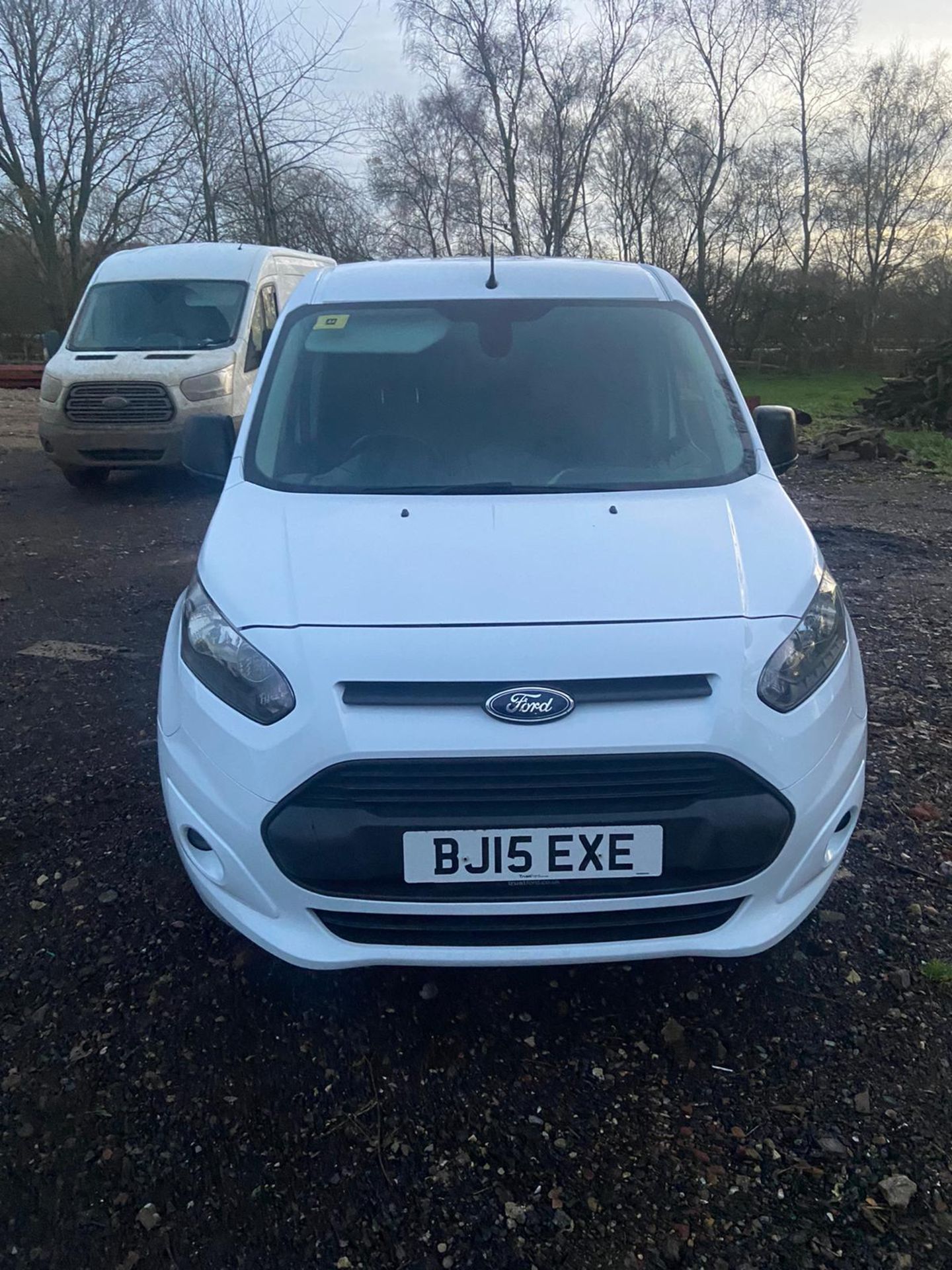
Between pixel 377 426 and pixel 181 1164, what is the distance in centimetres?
223

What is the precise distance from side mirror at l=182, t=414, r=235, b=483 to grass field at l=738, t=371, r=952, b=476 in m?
9.64

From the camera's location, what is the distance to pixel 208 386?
31.5ft

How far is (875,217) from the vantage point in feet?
134

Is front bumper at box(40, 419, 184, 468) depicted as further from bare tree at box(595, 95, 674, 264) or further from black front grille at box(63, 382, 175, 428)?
bare tree at box(595, 95, 674, 264)

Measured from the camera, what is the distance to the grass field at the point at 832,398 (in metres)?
12.6

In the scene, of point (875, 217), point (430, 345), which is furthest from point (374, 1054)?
point (875, 217)

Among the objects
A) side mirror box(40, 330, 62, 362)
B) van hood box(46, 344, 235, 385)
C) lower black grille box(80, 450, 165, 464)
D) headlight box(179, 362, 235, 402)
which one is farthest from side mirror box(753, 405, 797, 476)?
side mirror box(40, 330, 62, 362)

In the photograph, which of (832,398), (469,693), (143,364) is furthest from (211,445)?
(832,398)

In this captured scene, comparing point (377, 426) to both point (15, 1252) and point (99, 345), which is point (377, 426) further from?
point (99, 345)

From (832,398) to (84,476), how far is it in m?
18.7

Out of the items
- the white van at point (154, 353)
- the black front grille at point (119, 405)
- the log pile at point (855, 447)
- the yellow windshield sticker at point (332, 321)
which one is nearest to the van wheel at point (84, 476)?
the white van at point (154, 353)

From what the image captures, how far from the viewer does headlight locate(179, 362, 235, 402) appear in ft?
31.2

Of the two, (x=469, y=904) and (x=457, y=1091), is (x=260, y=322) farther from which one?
(x=457, y=1091)

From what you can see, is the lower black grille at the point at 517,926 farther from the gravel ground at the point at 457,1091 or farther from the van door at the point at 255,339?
the van door at the point at 255,339
